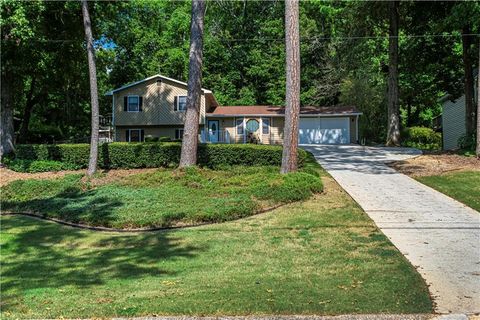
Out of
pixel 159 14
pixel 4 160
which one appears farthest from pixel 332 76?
pixel 4 160

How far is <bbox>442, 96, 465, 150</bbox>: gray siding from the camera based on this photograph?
26.7 metres

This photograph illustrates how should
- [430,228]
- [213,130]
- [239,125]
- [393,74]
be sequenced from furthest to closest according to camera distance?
[213,130]
[239,125]
[393,74]
[430,228]

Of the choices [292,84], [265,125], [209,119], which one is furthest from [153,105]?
[292,84]

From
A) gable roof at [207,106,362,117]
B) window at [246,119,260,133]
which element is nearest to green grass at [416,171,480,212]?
gable roof at [207,106,362,117]

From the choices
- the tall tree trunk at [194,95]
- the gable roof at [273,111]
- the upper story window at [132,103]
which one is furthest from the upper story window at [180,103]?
the tall tree trunk at [194,95]

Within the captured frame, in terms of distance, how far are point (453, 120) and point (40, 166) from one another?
2404 cm

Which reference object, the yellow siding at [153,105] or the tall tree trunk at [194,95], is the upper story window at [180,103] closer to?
the yellow siding at [153,105]

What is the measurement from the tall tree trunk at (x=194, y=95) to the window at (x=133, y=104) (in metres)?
17.4

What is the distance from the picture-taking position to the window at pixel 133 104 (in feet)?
106

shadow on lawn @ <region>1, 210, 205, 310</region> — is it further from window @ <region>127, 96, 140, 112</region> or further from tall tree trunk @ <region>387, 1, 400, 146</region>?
window @ <region>127, 96, 140, 112</region>

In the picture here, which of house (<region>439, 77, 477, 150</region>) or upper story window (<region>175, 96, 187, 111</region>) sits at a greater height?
upper story window (<region>175, 96, 187, 111</region>)

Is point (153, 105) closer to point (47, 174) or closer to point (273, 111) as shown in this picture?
point (273, 111)

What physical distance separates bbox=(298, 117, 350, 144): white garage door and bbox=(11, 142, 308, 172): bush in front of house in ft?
53.7

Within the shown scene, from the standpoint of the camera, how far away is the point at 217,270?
6020mm
